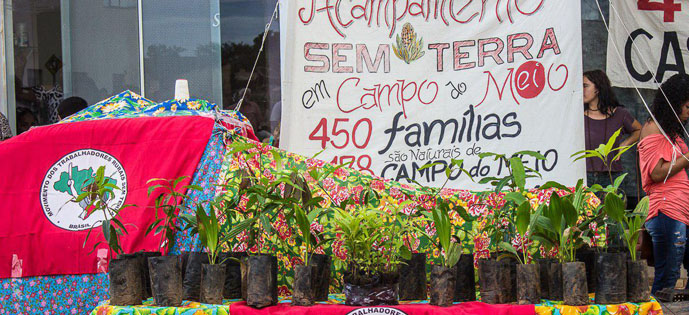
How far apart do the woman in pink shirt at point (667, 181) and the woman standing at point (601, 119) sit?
0.34 metres

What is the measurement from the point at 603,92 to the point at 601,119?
18 centimetres

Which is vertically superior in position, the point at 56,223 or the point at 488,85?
the point at 488,85

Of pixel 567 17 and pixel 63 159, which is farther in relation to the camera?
pixel 567 17

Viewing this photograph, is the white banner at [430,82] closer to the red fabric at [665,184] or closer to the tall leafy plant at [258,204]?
the red fabric at [665,184]

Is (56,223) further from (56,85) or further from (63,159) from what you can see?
(56,85)

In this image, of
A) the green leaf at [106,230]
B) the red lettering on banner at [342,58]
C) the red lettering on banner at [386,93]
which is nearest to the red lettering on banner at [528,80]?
the red lettering on banner at [386,93]

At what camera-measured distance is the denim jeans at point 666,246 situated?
4781 mm

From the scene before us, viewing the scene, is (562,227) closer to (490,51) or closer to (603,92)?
(490,51)

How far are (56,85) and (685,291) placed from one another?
181 inches

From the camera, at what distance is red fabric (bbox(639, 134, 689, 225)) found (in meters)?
4.72

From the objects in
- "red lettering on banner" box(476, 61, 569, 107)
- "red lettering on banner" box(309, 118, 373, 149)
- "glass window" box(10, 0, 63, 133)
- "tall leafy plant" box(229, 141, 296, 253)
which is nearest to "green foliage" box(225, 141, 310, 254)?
"tall leafy plant" box(229, 141, 296, 253)

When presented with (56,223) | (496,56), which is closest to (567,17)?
(496,56)

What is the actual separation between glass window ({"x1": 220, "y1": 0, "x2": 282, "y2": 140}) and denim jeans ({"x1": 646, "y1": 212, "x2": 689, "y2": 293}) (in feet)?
8.89

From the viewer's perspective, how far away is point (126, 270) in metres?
2.91
